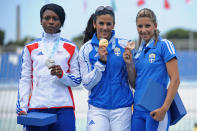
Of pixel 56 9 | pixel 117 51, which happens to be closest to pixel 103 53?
pixel 117 51

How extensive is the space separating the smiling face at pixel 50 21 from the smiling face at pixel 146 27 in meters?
0.84

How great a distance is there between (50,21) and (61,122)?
1036 mm

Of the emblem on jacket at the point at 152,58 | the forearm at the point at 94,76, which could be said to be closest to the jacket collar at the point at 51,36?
the forearm at the point at 94,76

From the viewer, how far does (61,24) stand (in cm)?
341

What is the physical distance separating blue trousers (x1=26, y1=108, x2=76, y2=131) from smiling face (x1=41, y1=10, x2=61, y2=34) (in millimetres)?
824

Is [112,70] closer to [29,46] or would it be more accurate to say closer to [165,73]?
[165,73]

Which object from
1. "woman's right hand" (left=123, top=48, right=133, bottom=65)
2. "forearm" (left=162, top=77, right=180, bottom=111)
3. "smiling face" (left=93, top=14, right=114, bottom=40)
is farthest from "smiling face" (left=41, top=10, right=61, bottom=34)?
"forearm" (left=162, top=77, right=180, bottom=111)

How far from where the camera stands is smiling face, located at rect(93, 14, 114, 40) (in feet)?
10.7

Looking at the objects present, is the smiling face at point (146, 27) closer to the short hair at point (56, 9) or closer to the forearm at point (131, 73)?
the forearm at point (131, 73)

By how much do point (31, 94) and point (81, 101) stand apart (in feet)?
23.3

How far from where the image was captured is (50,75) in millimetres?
3215

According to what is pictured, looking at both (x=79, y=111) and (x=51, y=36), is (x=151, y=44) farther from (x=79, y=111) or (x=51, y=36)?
(x=79, y=111)

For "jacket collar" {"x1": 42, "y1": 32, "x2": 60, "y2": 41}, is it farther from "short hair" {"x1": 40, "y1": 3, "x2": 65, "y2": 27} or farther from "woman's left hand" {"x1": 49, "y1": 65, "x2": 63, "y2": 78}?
"woman's left hand" {"x1": 49, "y1": 65, "x2": 63, "y2": 78}

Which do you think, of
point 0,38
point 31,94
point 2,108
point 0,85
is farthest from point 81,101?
point 0,38
